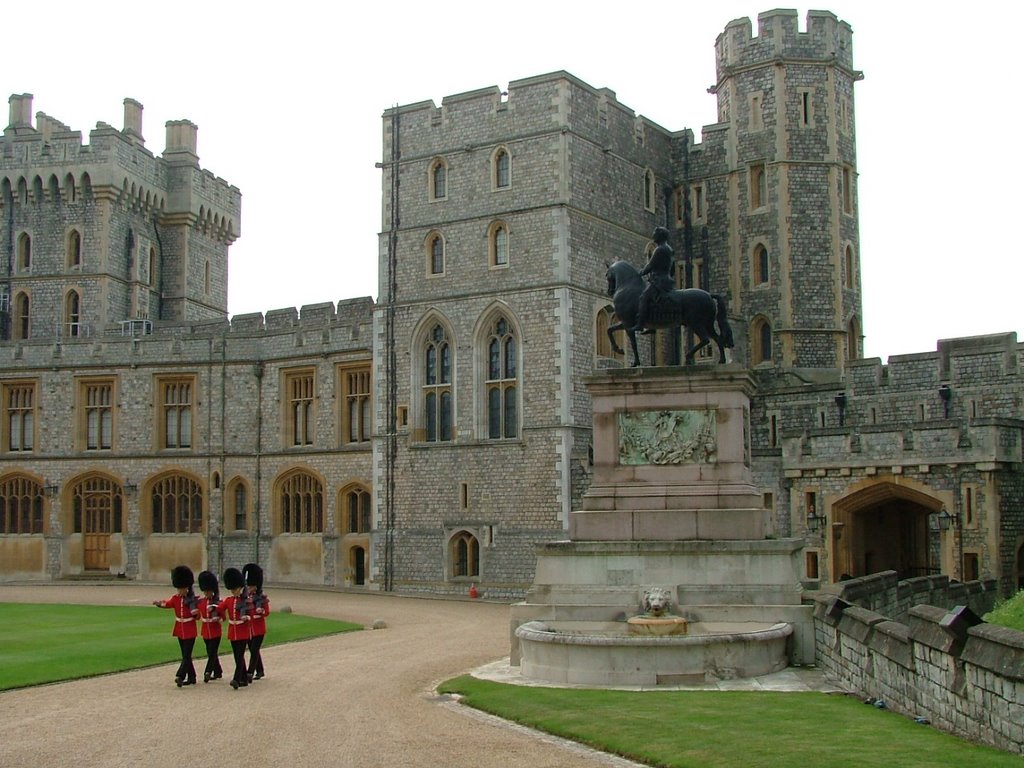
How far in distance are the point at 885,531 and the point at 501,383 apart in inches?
414

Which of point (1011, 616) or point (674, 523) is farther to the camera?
point (674, 523)

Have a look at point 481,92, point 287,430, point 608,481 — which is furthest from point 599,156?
point 608,481

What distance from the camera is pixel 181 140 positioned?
51.9 m

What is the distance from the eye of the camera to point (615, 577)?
16.3 metres

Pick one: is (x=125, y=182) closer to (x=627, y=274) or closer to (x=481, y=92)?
(x=481, y=92)

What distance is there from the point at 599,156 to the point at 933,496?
13607 mm

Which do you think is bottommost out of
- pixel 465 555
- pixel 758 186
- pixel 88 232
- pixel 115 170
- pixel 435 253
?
pixel 465 555

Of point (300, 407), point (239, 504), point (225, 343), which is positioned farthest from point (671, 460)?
point (225, 343)

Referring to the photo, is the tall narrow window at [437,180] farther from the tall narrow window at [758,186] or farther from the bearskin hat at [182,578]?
the bearskin hat at [182,578]

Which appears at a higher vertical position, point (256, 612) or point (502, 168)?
point (502, 168)

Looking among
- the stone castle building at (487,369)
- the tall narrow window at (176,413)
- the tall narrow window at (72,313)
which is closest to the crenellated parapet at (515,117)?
the stone castle building at (487,369)

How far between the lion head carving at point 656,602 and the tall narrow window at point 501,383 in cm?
1843

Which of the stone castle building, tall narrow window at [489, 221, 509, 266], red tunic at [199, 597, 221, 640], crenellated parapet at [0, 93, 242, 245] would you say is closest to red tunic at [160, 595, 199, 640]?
red tunic at [199, 597, 221, 640]

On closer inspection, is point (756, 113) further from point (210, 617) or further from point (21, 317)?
point (21, 317)
